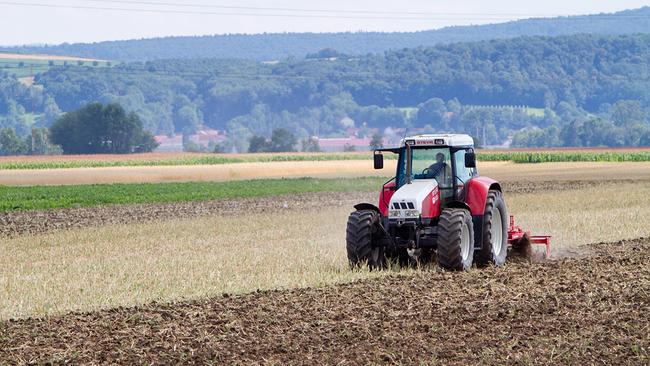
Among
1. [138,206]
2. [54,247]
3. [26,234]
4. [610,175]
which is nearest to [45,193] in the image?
[138,206]

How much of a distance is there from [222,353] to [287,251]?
9.79 meters

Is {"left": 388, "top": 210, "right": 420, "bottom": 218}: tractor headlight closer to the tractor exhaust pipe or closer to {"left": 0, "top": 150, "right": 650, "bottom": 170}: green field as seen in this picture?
the tractor exhaust pipe

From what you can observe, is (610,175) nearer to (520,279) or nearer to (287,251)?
(287,251)

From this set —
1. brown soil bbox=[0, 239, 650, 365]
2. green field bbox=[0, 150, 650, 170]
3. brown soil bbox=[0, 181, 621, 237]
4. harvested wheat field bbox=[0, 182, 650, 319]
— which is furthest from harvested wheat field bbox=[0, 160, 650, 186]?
brown soil bbox=[0, 239, 650, 365]

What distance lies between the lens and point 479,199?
17188 mm

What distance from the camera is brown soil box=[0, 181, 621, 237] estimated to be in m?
29.8

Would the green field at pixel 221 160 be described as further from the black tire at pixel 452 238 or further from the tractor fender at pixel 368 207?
the black tire at pixel 452 238

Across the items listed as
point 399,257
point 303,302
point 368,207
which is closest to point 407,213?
point 368,207

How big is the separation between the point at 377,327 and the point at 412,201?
4.51 m

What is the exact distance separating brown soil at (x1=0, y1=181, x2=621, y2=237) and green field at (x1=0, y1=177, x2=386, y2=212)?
1.89m

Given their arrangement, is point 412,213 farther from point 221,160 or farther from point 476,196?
point 221,160

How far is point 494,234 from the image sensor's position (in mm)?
17953

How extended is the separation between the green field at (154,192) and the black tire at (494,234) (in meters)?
21.5

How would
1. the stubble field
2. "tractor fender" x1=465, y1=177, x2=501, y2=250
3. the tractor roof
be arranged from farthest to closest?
"tractor fender" x1=465, y1=177, x2=501, y2=250 → the tractor roof → the stubble field
